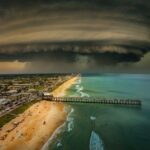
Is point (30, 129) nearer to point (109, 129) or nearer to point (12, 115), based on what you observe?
point (12, 115)

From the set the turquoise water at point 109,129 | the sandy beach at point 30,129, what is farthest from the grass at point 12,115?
the turquoise water at point 109,129

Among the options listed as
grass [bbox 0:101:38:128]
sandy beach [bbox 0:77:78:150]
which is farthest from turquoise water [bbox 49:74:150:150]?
grass [bbox 0:101:38:128]

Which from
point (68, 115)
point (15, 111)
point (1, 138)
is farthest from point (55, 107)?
point (1, 138)

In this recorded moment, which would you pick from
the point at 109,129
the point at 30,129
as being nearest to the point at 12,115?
the point at 30,129

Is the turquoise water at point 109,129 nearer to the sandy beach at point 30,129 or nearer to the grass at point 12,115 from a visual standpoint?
the sandy beach at point 30,129

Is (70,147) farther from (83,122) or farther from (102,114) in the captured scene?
(102,114)

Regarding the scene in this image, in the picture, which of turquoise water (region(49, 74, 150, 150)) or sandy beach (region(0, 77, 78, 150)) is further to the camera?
turquoise water (region(49, 74, 150, 150))

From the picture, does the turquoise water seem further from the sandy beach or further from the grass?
the grass

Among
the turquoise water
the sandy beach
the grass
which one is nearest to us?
the sandy beach
